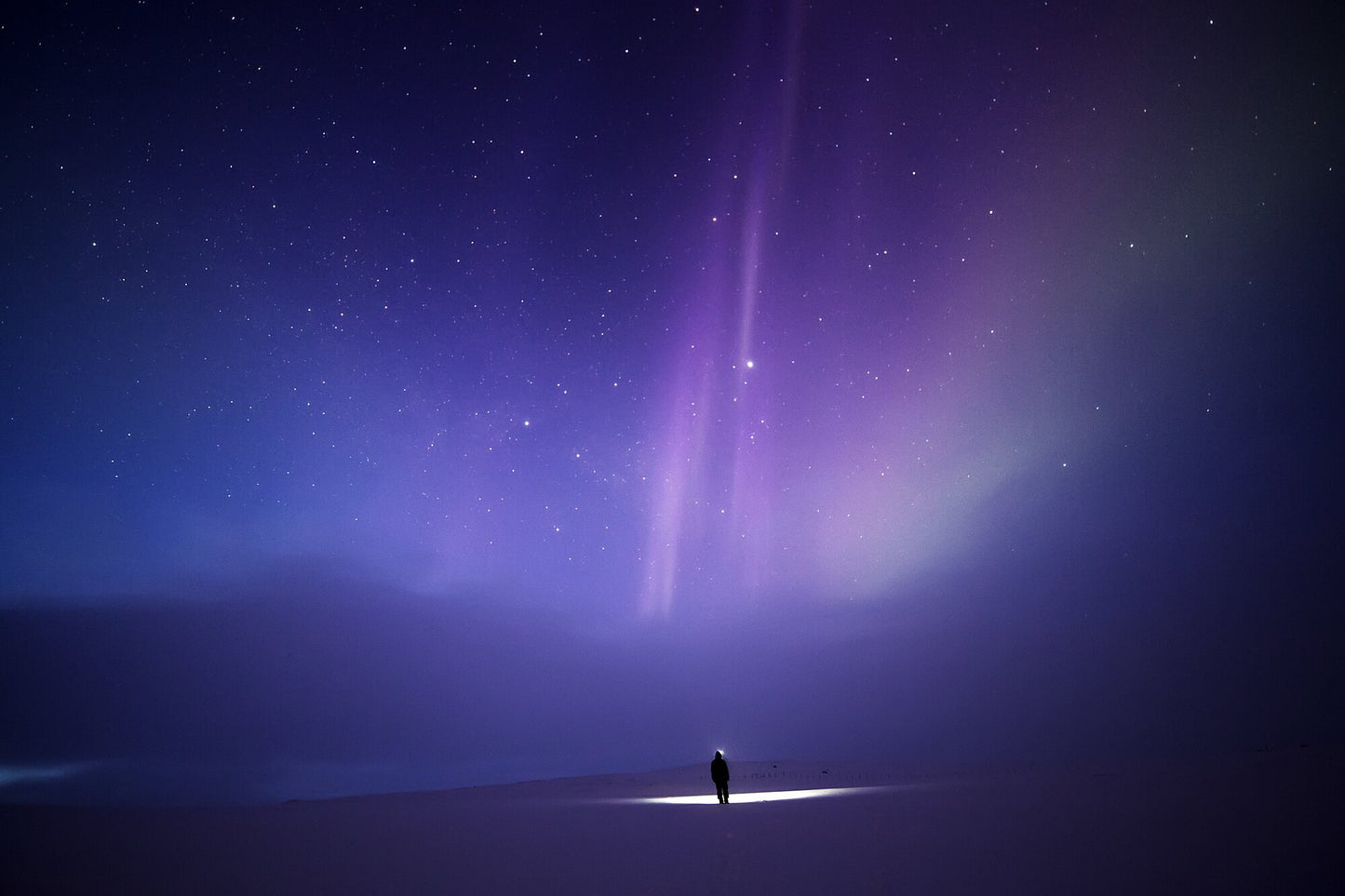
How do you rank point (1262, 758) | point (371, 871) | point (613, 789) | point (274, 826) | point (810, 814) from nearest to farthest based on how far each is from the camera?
point (371, 871), point (810, 814), point (274, 826), point (1262, 758), point (613, 789)

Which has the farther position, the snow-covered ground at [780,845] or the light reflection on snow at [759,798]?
the light reflection on snow at [759,798]

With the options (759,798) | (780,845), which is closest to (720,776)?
(759,798)

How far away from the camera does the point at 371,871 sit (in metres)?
9.12

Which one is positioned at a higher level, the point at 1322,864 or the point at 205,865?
the point at 205,865

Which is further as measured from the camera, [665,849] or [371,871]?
[665,849]

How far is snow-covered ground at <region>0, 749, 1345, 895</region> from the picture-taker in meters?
7.32

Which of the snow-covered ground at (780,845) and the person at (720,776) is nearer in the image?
the snow-covered ground at (780,845)

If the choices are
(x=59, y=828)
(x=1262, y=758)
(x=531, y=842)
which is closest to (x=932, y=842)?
(x=531, y=842)

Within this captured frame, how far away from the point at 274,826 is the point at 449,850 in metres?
6.63

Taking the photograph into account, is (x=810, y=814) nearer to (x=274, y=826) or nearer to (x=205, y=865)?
(x=205, y=865)

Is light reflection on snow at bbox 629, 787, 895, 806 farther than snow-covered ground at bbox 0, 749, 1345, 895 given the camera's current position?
Yes

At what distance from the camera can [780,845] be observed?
970 centimetres

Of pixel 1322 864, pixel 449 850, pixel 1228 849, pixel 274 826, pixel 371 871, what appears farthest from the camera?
pixel 274 826

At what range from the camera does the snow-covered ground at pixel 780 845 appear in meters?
7.32
